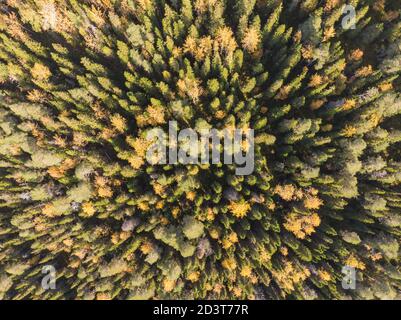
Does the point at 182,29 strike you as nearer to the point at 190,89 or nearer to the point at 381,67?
the point at 190,89

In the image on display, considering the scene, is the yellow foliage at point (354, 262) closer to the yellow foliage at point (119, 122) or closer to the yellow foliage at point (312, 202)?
the yellow foliage at point (312, 202)

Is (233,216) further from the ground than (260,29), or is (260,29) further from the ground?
(260,29)

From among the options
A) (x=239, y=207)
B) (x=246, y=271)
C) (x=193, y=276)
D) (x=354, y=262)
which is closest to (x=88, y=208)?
(x=193, y=276)

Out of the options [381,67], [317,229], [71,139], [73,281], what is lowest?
[73,281]

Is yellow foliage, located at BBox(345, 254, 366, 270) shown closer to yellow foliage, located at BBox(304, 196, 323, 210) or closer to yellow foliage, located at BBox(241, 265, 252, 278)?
yellow foliage, located at BBox(304, 196, 323, 210)


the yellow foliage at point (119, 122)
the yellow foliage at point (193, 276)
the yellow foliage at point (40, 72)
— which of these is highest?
the yellow foliage at point (40, 72)

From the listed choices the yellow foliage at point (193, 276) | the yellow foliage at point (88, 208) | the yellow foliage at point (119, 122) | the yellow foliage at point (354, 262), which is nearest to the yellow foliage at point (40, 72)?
the yellow foliage at point (119, 122)

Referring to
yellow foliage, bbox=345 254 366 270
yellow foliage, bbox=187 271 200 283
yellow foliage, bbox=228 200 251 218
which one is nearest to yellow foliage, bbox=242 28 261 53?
yellow foliage, bbox=228 200 251 218

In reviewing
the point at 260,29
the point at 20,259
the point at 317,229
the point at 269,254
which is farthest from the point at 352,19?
the point at 20,259
